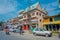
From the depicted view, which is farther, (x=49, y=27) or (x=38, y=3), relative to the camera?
(x=38, y=3)

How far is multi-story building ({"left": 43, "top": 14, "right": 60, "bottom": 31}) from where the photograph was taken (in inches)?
1559

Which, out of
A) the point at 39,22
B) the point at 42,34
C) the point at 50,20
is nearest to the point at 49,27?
the point at 50,20

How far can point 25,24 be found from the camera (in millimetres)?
60438

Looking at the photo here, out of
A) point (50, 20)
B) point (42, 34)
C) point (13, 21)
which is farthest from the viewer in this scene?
point (13, 21)

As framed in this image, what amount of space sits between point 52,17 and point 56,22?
2249mm

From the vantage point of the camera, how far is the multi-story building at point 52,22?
130 ft

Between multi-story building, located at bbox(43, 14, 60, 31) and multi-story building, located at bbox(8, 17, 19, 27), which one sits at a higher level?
multi-story building, located at bbox(8, 17, 19, 27)

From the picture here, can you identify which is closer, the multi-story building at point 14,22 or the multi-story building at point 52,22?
the multi-story building at point 52,22

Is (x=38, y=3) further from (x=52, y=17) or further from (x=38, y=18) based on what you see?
(x=52, y=17)

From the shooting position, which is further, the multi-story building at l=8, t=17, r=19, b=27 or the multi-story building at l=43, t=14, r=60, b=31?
the multi-story building at l=8, t=17, r=19, b=27

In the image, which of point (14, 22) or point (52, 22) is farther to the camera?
point (14, 22)

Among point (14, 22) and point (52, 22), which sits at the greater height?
point (14, 22)

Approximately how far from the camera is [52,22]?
135 feet

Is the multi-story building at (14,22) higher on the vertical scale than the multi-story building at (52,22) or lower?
higher
